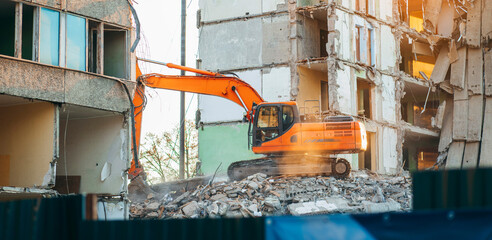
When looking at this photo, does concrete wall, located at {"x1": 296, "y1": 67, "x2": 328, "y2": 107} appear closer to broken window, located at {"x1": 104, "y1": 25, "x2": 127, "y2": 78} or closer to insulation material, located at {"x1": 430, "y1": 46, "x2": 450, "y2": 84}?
insulation material, located at {"x1": 430, "y1": 46, "x2": 450, "y2": 84}

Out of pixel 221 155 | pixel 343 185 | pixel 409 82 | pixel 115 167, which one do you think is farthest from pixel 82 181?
pixel 409 82

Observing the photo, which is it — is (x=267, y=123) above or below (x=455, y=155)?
above

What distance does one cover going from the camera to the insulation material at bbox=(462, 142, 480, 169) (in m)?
35.8

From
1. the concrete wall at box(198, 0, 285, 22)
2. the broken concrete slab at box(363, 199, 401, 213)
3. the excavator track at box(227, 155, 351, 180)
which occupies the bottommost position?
the broken concrete slab at box(363, 199, 401, 213)

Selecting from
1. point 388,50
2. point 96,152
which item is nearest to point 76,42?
point 96,152

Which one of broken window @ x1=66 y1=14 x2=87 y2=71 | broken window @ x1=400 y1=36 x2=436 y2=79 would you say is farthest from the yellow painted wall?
broken window @ x1=66 y1=14 x2=87 y2=71

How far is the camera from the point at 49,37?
20.9 m

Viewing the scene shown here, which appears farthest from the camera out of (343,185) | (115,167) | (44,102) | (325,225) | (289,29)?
(289,29)

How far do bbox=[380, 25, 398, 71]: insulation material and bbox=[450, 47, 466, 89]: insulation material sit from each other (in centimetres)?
305

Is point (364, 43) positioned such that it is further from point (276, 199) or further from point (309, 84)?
point (276, 199)

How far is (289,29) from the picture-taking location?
119 feet

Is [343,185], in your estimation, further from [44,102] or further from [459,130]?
[459,130]

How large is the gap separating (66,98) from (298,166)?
883 cm

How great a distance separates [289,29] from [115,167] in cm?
1571
